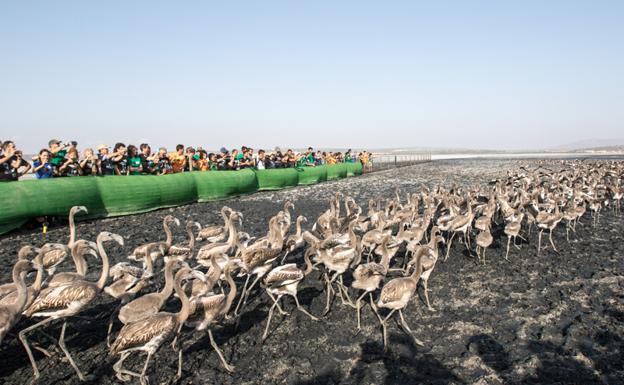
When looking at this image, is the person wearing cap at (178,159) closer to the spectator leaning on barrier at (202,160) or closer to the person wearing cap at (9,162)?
the spectator leaning on barrier at (202,160)

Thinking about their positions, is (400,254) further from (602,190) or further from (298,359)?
(602,190)

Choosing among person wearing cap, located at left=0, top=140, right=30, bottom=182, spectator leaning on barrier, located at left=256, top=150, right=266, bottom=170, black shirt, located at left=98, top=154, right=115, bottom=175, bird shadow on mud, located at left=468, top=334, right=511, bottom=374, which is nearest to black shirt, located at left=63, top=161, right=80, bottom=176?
black shirt, located at left=98, top=154, right=115, bottom=175

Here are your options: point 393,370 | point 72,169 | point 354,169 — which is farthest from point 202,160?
point 354,169

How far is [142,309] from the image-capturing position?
19.8 ft

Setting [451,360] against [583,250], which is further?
[583,250]

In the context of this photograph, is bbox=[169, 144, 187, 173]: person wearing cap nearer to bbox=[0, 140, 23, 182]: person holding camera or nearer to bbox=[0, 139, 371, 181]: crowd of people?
bbox=[0, 139, 371, 181]: crowd of people

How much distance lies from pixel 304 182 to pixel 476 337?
25923 millimetres

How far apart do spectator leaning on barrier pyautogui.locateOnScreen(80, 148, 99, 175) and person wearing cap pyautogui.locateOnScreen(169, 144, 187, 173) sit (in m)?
4.97

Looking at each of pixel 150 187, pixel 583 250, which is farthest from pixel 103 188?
pixel 583 250

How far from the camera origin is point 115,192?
52.2ft

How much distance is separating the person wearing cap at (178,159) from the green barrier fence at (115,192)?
117cm

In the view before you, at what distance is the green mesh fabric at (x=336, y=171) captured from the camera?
36906mm

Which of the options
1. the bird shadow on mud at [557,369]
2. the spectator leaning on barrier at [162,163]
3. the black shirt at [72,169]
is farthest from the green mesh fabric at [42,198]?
the bird shadow on mud at [557,369]

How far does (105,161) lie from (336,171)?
24017 millimetres
